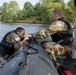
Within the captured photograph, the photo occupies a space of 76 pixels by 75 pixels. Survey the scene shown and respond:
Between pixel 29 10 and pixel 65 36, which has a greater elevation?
pixel 65 36

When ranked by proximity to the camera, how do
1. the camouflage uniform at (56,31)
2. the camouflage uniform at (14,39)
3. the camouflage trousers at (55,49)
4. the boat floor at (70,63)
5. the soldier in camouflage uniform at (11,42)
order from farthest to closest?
the soldier in camouflage uniform at (11,42)
the camouflage uniform at (14,39)
the camouflage uniform at (56,31)
the boat floor at (70,63)
the camouflage trousers at (55,49)

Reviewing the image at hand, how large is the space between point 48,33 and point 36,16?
47228 mm

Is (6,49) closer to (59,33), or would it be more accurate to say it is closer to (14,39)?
(14,39)

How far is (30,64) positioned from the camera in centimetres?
342

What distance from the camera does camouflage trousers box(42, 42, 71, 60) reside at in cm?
492

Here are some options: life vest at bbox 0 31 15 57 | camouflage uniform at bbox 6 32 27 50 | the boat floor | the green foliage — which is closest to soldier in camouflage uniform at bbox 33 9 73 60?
the boat floor

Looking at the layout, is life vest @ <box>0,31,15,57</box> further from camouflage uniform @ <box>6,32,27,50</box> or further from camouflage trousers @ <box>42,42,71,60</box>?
camouflage trousers @ <box>42,42,71,60</box>

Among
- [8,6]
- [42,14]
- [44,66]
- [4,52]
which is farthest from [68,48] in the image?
[8,6]

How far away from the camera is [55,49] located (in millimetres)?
5074

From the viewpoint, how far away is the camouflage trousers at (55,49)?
4.92 m

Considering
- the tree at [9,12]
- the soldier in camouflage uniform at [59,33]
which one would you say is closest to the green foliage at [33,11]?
the tree at [9,12]

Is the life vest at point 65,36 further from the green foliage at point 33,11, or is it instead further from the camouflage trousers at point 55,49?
the green foliage at point 33,11

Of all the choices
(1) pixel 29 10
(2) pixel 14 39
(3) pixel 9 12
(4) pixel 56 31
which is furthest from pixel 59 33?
(1) pixel 29 10

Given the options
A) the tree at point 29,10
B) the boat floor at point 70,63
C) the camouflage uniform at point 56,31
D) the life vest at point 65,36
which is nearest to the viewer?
the boat floor at point 70,63
